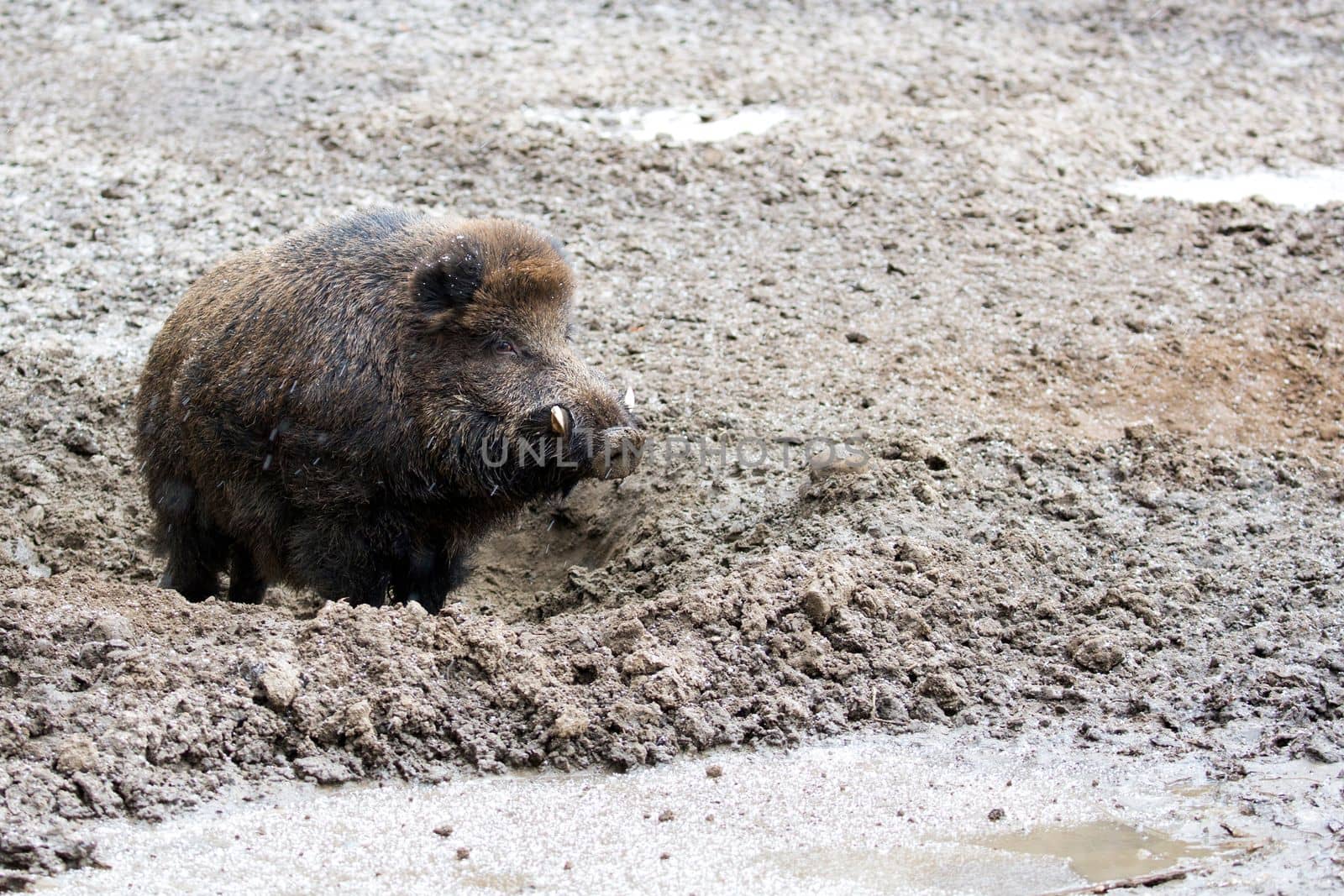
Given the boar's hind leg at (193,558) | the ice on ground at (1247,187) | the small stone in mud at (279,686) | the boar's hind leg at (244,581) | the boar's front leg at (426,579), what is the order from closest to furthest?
the small stone in mud at (279,686)
the boar's front leg at (426,579)
the boar's hind leg at (193,558)
the boar's hind leg at (244,581)
the ice on ground at (1247,187)

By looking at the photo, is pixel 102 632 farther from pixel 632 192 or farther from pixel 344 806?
pixel 632 192

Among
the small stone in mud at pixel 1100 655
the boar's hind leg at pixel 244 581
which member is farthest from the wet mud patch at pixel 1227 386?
the boar's hind leg at pixel 244 581

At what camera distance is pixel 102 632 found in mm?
4816

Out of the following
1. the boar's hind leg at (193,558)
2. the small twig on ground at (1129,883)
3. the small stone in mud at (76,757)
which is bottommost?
the boar's hind leg at (193,558)

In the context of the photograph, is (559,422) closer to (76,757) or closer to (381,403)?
(381,403)

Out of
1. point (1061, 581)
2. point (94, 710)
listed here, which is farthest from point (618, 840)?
point (1061, 581)

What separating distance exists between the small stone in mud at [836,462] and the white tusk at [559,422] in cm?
145

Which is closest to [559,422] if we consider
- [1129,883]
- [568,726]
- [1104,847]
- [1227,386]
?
[568,726]

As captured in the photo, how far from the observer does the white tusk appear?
5516 millimetres

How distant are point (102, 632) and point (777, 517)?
9.61ft

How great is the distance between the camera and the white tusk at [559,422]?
552cm

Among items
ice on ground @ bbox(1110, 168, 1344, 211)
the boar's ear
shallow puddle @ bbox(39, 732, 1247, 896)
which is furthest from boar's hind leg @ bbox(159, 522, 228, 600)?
ice on ground @ bbox(1110, 168, 1344, 211)

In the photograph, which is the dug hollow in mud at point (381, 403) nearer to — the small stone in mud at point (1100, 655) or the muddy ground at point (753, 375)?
the muddy ground at point (753, 375)

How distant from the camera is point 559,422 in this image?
5.52 meters
